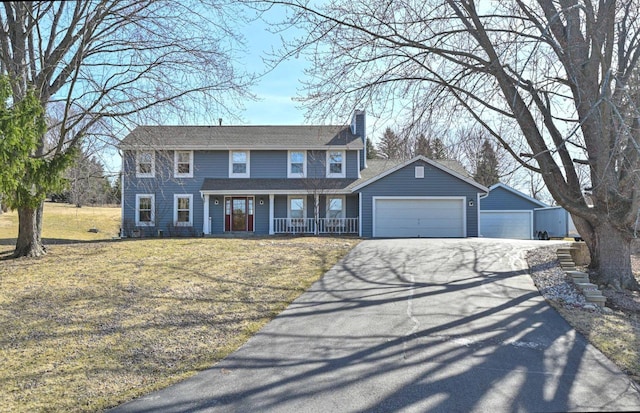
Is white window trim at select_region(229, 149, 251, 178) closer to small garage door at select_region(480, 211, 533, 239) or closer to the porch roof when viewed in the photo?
the porch roof

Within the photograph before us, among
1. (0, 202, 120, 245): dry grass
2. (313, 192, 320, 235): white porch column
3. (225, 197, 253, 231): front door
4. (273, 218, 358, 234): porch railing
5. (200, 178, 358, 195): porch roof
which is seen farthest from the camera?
(0, 202, 120, 245): dry grass

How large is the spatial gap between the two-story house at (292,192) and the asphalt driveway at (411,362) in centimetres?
1233

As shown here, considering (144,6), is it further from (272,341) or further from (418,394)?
(418,394)

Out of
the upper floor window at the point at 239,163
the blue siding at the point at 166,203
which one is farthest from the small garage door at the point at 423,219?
the blue siding at the point at 166,203

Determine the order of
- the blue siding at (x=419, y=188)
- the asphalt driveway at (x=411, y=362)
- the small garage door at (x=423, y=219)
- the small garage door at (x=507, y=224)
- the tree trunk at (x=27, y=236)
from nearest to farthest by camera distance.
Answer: the asphalt driveway at (x=411, y=362), the tree trunk at (x=27, y=236), the blue siding at (x=419, y=188), the small garage door at (x=423, y=219), the small garage door at (x=507, y=224)

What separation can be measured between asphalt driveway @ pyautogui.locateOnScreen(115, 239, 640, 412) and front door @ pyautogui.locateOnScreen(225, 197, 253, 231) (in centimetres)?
1378

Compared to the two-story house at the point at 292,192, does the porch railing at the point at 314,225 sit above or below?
below

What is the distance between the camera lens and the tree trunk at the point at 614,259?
31.8ft

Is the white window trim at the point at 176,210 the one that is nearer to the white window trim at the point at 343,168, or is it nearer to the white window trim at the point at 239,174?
the white window trim at the point at 239,174

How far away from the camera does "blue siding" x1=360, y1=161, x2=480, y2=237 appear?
825 inches

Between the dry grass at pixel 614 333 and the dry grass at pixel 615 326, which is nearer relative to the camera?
the dry grass at pixel 614 333

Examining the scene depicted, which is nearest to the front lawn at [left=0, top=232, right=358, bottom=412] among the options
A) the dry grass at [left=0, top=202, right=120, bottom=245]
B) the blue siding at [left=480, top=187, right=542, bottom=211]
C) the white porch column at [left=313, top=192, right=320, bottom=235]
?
the white porch column at [left=313, top=192, right=320, bottom=235]

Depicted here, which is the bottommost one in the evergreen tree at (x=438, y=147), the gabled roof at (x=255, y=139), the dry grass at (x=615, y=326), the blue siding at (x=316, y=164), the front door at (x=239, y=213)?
the dry grass at (x=615, y=326)

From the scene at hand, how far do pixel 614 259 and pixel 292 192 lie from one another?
14.0 metres
